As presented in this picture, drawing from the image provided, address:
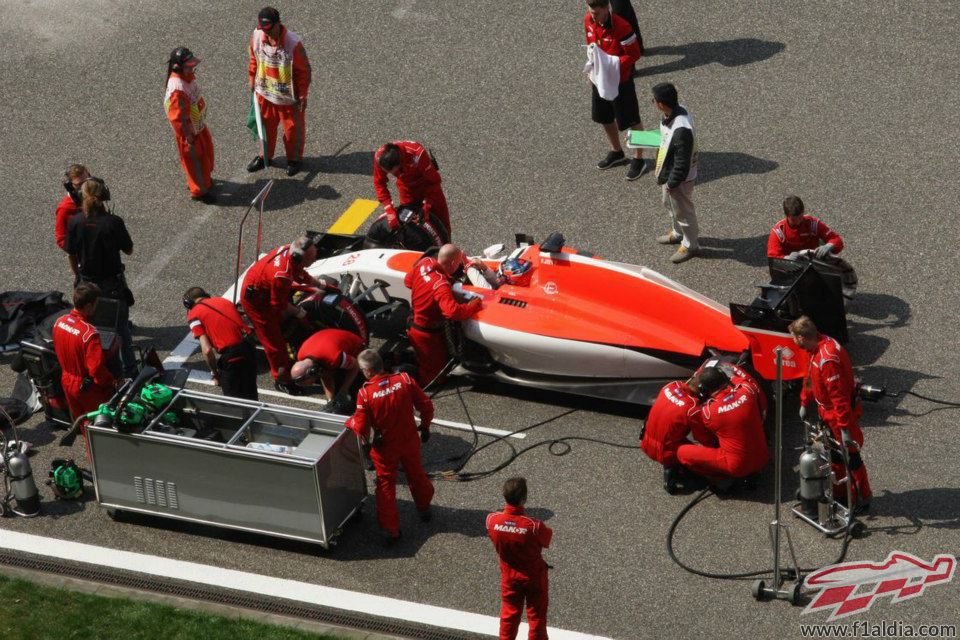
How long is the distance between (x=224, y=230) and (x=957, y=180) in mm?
8163

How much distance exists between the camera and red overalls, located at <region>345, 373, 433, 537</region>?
10648mm

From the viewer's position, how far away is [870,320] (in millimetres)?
13234

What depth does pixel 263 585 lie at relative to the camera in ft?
35.5

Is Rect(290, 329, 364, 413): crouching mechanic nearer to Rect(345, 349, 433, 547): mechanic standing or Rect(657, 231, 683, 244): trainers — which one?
Rect(345, 349, 433, 547): mechanic standing

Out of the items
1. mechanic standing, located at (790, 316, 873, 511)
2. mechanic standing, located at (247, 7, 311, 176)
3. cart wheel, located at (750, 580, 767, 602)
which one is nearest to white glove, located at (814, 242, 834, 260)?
mechanic standing, located at (790, 316, 873, 511)

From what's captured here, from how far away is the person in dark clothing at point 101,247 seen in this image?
13055mm

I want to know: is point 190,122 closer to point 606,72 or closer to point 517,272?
point 606,72

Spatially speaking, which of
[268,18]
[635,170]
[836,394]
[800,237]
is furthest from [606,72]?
[836,394]

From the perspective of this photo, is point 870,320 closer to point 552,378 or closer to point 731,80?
point 552,378

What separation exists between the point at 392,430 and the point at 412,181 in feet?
13.6

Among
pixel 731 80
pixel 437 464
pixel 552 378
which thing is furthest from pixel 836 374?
pixel 731 80

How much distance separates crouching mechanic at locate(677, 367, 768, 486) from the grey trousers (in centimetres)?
349

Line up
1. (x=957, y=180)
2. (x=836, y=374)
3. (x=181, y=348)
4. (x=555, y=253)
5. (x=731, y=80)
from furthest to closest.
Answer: (x=731, y=80), (x=957, y=180), (x=181, y=348), (x=555, y=253), (x=836, y=374)

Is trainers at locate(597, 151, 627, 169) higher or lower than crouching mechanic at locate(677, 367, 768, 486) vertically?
higher
